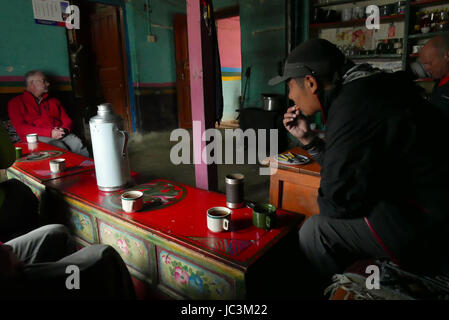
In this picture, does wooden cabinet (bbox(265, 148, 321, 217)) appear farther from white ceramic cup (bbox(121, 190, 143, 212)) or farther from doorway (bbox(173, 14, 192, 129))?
doorway (bbox(173, 14, 192, 129))

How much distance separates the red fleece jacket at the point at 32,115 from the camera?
356 centimetres

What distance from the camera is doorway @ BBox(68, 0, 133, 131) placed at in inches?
212

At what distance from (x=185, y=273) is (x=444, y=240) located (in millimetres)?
932

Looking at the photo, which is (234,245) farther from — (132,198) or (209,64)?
(209,64)

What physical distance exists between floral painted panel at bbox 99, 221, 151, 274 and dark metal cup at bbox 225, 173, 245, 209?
1.42 feet

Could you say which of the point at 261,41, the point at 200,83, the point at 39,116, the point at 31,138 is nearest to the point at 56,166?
the point at 200,83

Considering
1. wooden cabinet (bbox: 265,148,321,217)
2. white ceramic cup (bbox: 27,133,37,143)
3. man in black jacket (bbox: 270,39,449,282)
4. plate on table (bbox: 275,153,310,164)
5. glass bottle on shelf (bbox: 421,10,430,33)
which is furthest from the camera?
glass bottle on shelf (bbox: 421,10,430,33)

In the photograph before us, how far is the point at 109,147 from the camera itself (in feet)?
5.18

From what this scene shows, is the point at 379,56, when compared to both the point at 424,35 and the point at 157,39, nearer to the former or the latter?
the point at 424,35

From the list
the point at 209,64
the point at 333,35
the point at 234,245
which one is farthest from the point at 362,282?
the point at 333,35

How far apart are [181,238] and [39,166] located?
5.08ft

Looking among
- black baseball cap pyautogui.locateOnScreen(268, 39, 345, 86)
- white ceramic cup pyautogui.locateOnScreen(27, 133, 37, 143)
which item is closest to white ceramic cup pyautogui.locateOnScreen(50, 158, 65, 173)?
white ceramic cup pyautogui.locateOnScreen(27, 133, 37, 143)

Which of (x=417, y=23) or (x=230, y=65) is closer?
(x=417, y=23)

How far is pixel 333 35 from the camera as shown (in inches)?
193
